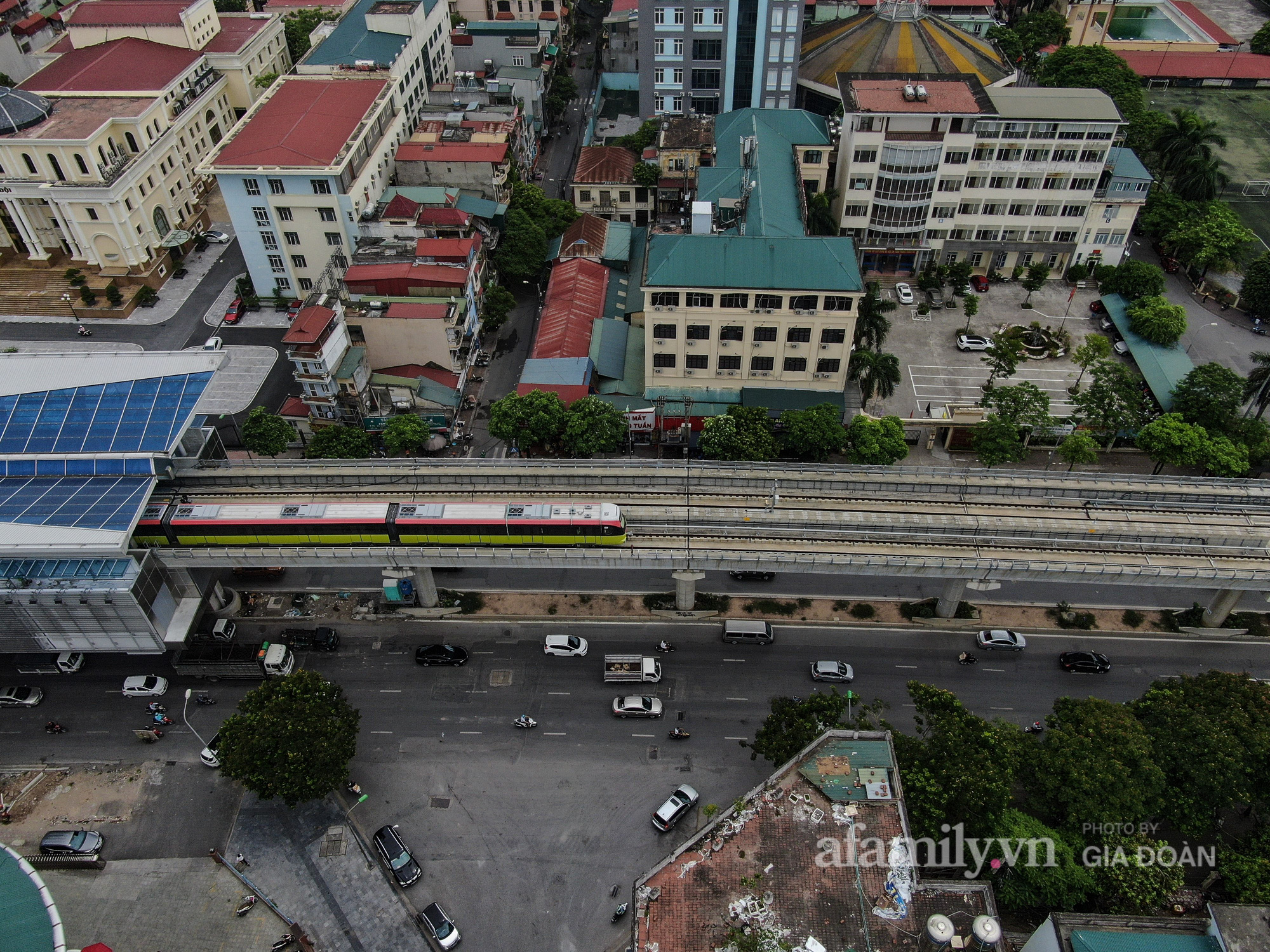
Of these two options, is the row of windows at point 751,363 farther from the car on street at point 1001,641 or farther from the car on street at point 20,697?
the car on street at point 20,697

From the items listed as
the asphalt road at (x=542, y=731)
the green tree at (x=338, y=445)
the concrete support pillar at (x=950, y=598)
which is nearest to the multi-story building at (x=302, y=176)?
the green tree at (x=338, y=445)

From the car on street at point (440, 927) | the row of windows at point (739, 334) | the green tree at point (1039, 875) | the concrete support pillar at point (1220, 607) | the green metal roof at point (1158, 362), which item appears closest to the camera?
the green tree at point (1039, 875)

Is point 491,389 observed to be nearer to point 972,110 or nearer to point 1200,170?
point 972,110

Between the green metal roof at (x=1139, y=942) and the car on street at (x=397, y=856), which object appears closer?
the green metal roof at (x=1139, y=942)

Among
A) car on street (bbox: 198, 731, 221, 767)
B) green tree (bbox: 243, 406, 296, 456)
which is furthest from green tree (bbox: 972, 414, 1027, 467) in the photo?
car on street (bbox: 198, 731, 221, 767)

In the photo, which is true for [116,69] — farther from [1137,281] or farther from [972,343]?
[1137,281]

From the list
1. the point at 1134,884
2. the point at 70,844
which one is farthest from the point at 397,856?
the point at 1134,884
